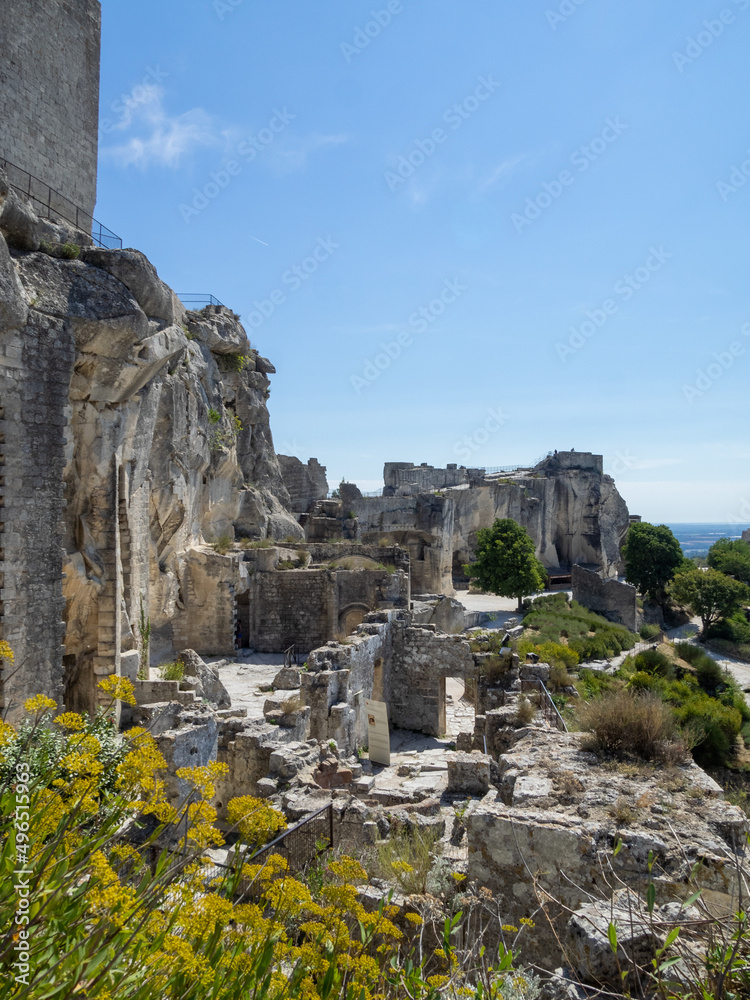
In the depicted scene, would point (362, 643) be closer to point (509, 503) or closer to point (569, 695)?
point (569, 695)

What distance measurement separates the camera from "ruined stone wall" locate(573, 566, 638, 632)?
2967 cm

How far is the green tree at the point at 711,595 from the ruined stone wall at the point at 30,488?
2757 centimetres

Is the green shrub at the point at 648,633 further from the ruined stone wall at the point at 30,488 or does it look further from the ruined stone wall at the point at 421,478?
the ruined stone wall at the point at 30,488

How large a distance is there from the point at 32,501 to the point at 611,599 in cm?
2697

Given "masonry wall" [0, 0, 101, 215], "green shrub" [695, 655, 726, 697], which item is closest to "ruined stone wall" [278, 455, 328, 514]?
"green shrub" [695, 655, 726, 697]

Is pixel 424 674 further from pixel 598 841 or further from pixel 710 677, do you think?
pixel 710 677

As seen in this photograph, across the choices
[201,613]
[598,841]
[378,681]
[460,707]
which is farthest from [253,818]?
[201,613]

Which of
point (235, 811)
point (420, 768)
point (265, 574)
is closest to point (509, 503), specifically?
point (265, 574)

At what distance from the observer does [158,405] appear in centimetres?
1509

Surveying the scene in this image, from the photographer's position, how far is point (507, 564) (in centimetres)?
2930

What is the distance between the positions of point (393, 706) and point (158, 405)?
9081 mm

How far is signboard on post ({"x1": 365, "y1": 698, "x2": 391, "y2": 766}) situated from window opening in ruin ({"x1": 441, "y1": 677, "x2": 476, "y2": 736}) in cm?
201

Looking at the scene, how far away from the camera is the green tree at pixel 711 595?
28141mm

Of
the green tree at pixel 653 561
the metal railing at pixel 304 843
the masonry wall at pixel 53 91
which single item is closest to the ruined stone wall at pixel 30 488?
the masonry wall at pixel 53 91
